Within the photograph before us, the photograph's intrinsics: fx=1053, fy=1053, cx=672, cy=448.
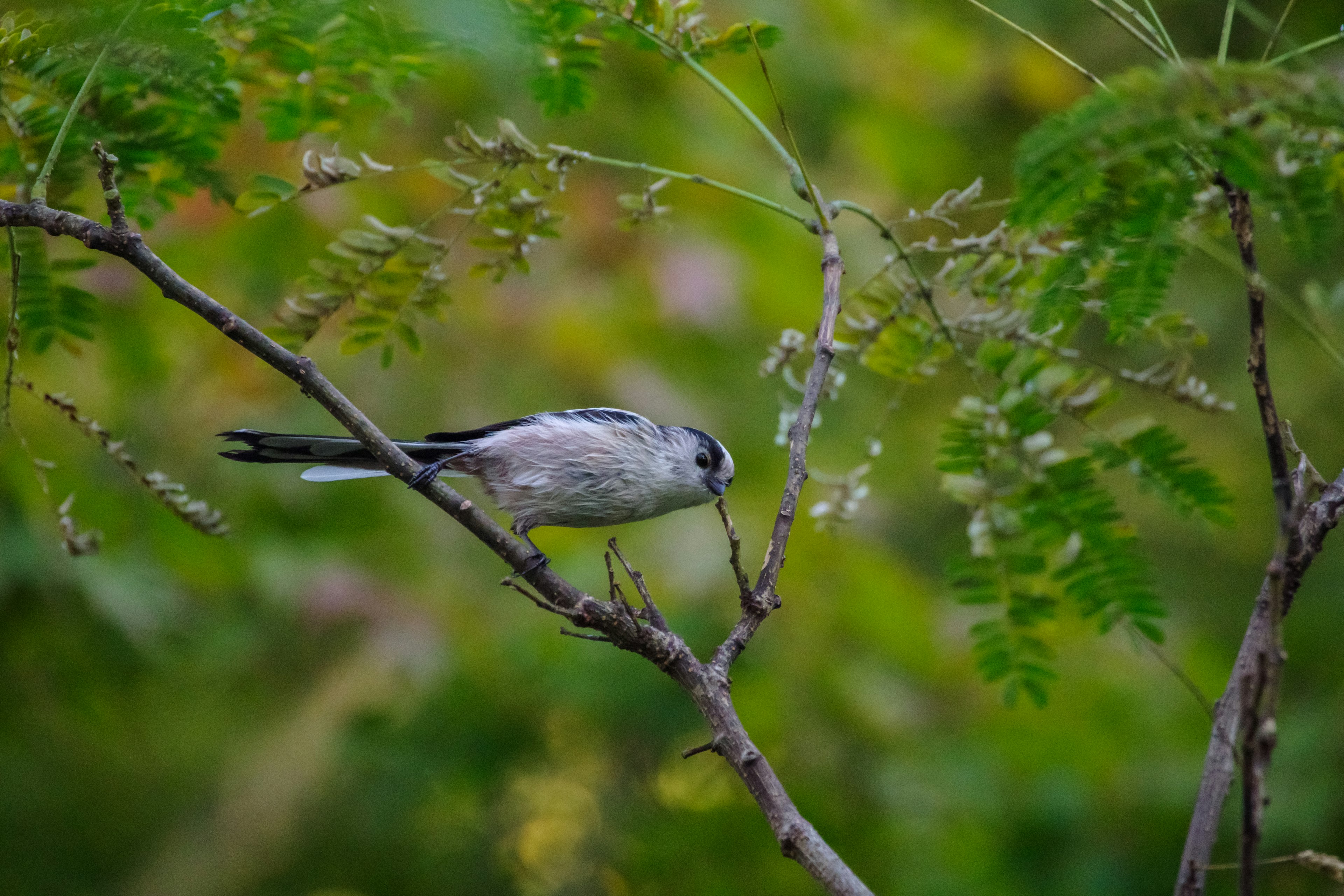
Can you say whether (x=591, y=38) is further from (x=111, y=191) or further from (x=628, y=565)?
(x=628, y=565)

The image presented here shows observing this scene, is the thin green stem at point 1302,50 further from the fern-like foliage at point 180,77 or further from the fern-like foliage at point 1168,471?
the fern-like foliage at point 180,77

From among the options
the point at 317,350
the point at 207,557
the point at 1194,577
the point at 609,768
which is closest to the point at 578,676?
the point at 609,768

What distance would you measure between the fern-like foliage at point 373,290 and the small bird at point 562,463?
462mm

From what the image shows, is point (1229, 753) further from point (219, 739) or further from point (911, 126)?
point (219, 739)

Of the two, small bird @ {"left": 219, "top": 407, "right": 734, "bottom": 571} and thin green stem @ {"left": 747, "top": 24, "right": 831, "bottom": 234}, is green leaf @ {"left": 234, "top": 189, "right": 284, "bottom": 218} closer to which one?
small bird @ {"left": 219, "top": 407, "right": 734, "bottom": 571}

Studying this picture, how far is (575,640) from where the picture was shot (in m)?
4.86

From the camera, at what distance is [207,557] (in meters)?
4.31

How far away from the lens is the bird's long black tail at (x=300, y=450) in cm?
303

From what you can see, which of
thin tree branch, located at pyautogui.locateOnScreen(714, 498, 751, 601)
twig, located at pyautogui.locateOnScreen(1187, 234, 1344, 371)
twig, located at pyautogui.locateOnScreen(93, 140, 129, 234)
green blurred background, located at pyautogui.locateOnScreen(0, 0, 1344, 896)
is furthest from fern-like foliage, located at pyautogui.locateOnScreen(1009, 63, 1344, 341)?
green blurred background, located at pyautogui.locateOnScreen(0, 0, 1344, 896)

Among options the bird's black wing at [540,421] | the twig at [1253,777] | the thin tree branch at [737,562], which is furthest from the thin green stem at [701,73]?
the twig at [1253,777]

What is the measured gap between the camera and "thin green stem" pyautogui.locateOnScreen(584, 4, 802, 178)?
8.14ft

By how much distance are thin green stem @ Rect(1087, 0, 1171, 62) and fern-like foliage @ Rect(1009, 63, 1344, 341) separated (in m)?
0.23

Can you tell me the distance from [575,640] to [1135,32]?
3.48 m

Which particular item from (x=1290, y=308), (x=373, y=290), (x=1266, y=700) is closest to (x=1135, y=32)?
(x=1290, y=308)
